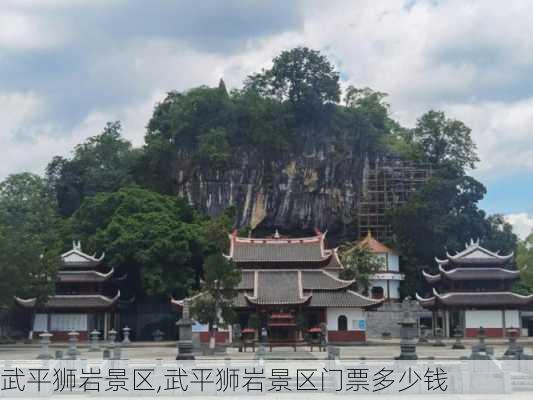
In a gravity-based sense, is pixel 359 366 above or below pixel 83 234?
below

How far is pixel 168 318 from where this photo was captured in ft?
208

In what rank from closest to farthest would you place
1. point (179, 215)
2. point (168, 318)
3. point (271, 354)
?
point (271, 354) < point (168, 318) < point (179, 215)

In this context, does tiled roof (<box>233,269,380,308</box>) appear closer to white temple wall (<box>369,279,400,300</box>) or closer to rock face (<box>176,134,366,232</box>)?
white temple wall (<box>369,279,400,300</box>)

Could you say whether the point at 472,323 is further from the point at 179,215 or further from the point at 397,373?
the point at 397,373

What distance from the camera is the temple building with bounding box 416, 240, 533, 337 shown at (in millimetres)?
58281

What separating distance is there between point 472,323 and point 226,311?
23982 mm

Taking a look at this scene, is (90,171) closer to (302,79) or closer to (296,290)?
(302,79)

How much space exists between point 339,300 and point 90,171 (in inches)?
1606

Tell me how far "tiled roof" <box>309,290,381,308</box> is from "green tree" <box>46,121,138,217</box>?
118 ft

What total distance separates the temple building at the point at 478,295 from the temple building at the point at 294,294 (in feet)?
31.1

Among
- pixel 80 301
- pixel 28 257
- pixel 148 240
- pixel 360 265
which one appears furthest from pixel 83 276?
pixel 360 265

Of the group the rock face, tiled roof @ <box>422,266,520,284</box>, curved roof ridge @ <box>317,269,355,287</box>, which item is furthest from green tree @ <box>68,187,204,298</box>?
tiled roof @ <box>422,266,520,284</box>

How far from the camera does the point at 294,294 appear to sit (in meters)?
50.9

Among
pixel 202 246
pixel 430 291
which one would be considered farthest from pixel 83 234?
pixel 430 291
